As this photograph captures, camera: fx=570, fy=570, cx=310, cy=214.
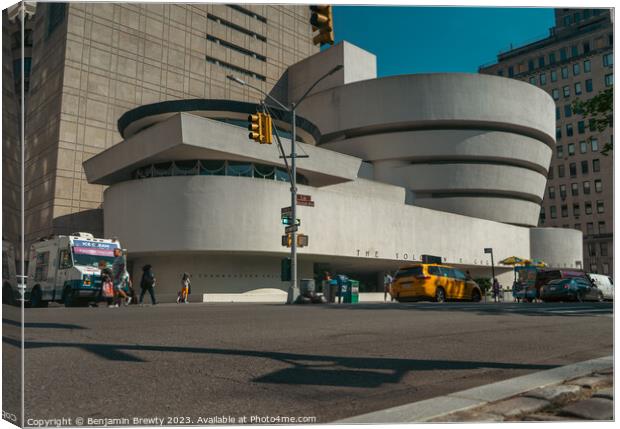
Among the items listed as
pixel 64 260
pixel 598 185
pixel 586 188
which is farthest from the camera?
pixel 586 188

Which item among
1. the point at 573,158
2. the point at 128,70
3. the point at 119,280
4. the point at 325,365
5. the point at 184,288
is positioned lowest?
the point at 184,288

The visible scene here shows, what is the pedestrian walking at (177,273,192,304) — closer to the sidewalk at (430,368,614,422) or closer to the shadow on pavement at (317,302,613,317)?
the shadow on pavement at (317,302,613,317)

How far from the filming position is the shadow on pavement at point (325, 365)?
4.47m

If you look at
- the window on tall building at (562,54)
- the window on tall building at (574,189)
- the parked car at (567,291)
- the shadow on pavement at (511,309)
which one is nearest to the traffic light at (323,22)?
the shadow on pavement at (511,309)

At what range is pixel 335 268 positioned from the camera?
46.7 m

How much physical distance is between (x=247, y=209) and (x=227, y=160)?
141 inches

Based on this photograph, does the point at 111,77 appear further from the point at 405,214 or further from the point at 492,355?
the point at 492,355

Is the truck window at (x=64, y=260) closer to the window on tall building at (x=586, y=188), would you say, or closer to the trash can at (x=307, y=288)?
the trash can at (x=307, y=288)

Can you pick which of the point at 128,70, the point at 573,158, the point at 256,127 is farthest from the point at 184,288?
the point at 573,158

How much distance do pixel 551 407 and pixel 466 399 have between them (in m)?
0.48

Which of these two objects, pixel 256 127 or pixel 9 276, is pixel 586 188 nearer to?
pixel 256 127

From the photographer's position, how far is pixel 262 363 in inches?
204

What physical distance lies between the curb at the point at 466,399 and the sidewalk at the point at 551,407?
→ 2.4 inches

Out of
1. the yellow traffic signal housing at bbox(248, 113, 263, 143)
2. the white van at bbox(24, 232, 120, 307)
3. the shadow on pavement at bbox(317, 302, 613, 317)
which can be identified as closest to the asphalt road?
the shadow on pavement at bbox(317, 302, 613, 317)
